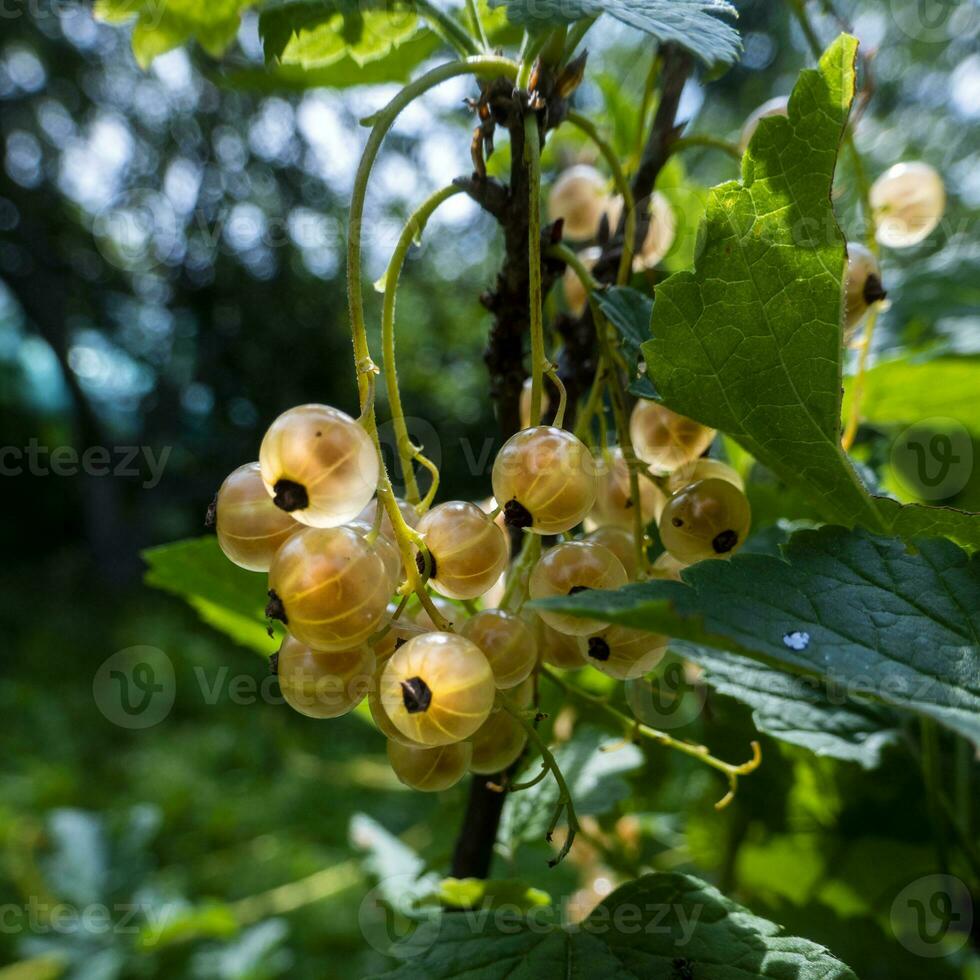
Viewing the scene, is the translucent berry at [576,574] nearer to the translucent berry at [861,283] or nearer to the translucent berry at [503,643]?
the translucent berry at [503,643]

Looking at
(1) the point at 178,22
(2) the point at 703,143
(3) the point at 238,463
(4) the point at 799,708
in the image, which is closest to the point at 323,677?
(4) the point at 799,708

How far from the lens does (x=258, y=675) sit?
8.06 ft

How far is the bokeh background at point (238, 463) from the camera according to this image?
724 millimetres

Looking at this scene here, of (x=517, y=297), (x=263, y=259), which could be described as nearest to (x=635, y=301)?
(x=517, y=297)

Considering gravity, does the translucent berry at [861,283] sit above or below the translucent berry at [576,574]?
above

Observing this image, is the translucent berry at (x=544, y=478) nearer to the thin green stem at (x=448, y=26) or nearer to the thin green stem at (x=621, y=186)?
the thin green stem at (x=621, y=186)

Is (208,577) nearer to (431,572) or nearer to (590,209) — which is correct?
(431,572)

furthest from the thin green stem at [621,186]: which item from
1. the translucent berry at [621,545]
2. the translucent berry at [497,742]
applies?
the translucent berry at [497,742]

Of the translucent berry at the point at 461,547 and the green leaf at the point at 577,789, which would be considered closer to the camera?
the translucent berry at the point at 461,547

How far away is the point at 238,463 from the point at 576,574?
14.4ft

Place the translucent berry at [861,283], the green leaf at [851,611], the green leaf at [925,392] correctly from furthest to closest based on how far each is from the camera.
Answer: the green leaf at [925,392], the translucent berry at [861,283], the green leaf at [851,611]

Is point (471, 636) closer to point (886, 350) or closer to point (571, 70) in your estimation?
point (571, 70)

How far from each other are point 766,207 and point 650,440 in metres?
0.15

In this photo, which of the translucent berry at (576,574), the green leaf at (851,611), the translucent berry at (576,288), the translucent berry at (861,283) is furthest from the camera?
the translucent berry at (576,288)
